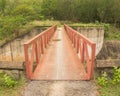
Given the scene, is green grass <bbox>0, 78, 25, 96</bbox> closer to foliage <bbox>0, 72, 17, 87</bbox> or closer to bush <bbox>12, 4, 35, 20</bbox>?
foliage <bbox>0, 72, 17, 87</bbox>

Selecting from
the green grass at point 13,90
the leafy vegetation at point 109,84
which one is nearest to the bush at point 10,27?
the green grass at point 13,90

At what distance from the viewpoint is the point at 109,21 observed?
24.2 meters

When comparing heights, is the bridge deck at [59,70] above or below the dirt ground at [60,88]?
above

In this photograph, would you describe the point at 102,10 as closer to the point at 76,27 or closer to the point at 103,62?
the point at 76,27

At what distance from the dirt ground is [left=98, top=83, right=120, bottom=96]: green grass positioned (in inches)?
5.8

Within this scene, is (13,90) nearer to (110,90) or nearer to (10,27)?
(110,90)

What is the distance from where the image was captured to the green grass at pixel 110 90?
4.19 metres

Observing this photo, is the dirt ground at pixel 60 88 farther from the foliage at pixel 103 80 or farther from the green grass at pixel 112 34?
the green grass at pixel 112 34

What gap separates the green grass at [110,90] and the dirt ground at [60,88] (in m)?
0.15

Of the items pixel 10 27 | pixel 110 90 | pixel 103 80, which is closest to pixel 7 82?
pixel 103 80

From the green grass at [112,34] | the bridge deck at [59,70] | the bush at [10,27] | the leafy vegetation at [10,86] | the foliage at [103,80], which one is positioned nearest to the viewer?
the leafy vegetation at [10,86]

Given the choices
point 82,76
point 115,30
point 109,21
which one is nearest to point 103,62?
point 82,76

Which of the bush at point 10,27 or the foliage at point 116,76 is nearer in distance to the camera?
the foliage at point 116,76

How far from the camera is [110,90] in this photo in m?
4.33
